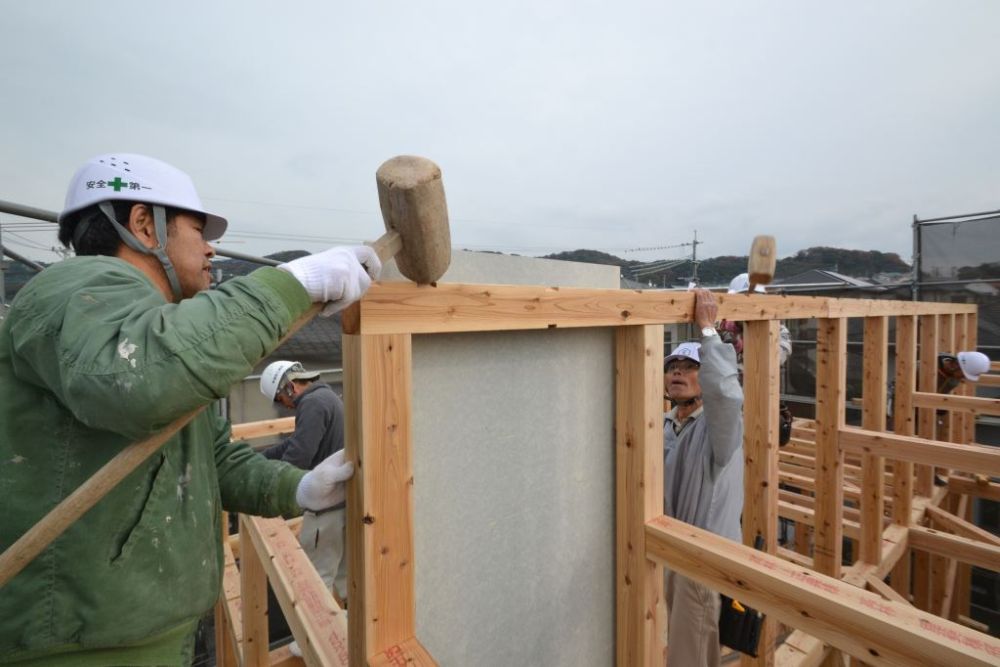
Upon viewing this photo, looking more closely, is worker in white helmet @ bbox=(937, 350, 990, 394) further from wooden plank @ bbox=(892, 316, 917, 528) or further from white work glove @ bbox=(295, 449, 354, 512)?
white work glove @ bbox=(295, 449, 354, 512)

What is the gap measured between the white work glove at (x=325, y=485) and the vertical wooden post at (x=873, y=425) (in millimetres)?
4570

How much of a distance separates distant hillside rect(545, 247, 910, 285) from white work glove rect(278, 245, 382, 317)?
8.57 feet

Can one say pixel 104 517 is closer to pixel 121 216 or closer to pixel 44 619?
pixel 44 619

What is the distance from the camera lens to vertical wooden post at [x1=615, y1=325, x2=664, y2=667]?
2015mm

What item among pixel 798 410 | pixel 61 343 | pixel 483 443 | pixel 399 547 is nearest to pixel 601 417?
pixel 483 443

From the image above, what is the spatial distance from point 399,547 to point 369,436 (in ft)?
1.16

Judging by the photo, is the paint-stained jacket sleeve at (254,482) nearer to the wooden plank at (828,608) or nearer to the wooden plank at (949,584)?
the wooden plank at (828,608)

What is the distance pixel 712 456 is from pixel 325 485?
220 centimetres

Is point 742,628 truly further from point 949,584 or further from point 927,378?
A: point 949,584

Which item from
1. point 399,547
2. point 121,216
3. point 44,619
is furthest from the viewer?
point 399,547

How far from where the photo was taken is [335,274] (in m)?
1.13

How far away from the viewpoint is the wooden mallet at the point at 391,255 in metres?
0.93

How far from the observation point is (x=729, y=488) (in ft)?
9.02

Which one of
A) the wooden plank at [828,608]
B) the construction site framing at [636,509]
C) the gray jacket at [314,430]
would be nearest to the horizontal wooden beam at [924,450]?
the construction site framing at [636,509]
